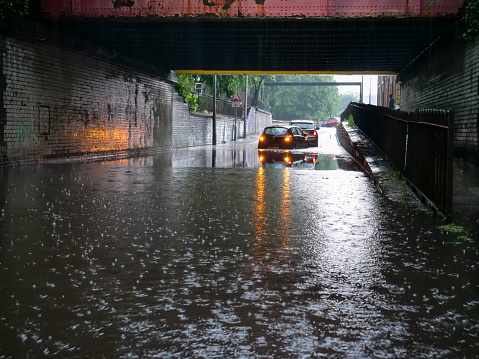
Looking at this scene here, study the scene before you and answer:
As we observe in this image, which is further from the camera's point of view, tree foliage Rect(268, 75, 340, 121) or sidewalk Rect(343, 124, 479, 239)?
tree foliage Rect(268, 75, 340, 121)

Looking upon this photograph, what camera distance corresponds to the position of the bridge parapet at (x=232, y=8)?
1875 centimetres

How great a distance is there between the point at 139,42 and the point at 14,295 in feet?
67.3

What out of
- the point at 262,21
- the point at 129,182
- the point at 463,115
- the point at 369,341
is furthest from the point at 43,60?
the point at 369,341

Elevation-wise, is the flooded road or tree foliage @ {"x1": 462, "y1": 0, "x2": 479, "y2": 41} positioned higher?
tree foliage @ {"x1": 462, "y1": 0, "x2": 479, "y2": 41}

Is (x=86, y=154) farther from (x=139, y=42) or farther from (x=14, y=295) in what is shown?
(x=14, y=295)

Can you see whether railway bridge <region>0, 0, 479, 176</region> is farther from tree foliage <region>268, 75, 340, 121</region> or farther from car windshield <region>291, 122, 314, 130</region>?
tree foliage <region>268, 75, 340, 121</region>

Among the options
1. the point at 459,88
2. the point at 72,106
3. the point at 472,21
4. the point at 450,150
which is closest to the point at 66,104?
the point at 72,106

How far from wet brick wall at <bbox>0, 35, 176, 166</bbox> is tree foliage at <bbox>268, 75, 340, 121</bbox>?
86.6 m

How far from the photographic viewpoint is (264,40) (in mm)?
23578

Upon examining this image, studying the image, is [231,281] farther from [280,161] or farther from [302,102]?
[302,102]

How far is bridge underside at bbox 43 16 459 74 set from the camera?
19969 mm

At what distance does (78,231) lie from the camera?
25.0 feet

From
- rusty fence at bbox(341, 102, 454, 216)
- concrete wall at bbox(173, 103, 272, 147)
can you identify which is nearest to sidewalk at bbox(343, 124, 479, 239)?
rusty fence at bbox(341, 102, 454, 216)

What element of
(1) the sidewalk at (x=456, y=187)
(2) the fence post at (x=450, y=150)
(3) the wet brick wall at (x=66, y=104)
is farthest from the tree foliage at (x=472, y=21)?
(3) the wet brick wall at (x=66, y=104)
